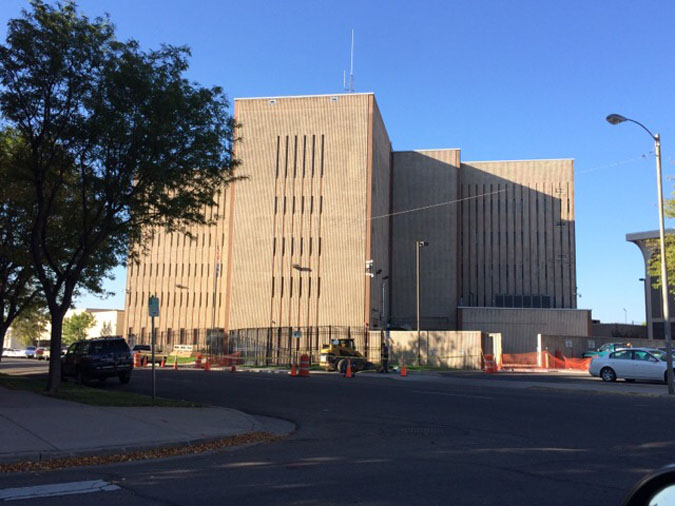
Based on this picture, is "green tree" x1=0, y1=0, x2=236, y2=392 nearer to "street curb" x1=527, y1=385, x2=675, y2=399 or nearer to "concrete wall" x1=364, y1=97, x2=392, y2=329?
"street curb" x1=527, y1=385, x2=675, y2=399

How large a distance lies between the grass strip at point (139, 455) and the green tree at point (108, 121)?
8.57 meters

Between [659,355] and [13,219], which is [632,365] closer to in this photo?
[659,355]

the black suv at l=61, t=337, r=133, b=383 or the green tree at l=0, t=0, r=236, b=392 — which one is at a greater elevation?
the green tree at l=0, t=0, r=236, b=392

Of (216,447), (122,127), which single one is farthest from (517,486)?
(122,127)

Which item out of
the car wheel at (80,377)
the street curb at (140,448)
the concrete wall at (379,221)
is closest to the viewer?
the street curb at (140,448)

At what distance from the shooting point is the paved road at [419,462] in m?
6.55

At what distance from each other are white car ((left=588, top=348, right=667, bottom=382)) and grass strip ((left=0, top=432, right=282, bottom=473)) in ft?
63.3

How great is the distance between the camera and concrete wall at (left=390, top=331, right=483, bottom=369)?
41125 mm

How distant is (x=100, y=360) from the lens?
22.9 metres

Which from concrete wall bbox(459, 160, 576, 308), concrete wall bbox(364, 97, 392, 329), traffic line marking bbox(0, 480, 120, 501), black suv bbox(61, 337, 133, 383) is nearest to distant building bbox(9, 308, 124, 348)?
concrete wall bbox(364, 97, 392, 329)

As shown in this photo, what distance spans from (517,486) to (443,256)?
205ft

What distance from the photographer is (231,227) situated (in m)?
58.9

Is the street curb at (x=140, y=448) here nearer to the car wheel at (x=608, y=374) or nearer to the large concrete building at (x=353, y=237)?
the car wheel at (x=608, y=374)

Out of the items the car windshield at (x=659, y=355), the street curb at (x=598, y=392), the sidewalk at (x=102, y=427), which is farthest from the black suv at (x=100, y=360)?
the car windshield at (x=659, y=355)
